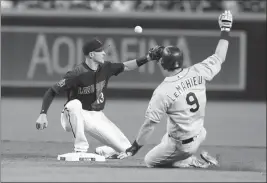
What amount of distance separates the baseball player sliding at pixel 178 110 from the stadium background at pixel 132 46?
258 inches

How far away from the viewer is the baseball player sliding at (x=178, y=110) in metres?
9.30

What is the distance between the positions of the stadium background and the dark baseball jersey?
16.9 ft

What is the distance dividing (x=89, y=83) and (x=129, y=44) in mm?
5671

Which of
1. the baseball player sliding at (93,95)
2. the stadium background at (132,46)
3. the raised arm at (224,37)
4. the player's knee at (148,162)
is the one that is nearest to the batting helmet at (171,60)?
the raised arm at (224,37)

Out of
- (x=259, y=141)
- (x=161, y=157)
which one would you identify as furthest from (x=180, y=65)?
(x=259, y=141)

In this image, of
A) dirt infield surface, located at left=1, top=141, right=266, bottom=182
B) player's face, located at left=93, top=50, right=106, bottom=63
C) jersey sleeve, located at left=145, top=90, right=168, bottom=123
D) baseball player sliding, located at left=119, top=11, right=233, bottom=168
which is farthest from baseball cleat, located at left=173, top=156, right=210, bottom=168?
player's face, located at left=93, top=50, right=106, bottom=63

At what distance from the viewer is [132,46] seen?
16.5 m

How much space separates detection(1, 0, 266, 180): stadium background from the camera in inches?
650

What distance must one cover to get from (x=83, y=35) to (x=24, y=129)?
2.26m

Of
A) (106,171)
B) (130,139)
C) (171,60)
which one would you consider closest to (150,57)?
(171,60)

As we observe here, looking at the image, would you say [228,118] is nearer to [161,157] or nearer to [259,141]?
[259,141]

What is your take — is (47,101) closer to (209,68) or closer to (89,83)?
(89,83)

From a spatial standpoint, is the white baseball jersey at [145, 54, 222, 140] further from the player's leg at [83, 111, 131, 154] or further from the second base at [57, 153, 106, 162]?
the player's leg at [83, 111, 131, 154]

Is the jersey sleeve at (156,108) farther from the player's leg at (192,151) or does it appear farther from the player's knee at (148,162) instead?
the player's knee at (148,162)
